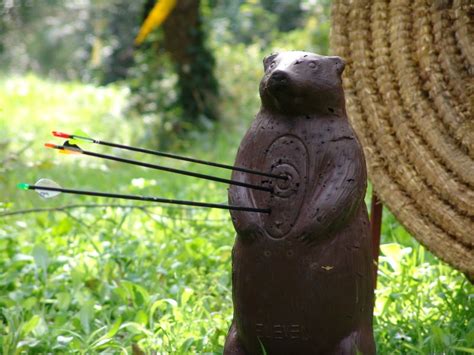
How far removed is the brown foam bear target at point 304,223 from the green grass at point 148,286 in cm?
42

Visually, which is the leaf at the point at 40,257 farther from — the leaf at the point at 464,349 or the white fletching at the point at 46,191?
the leaf at the point at 464,349

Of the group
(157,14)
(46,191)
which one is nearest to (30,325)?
(46,191)

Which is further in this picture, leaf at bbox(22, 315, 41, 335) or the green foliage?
the green foliage

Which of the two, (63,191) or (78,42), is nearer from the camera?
(63,191)

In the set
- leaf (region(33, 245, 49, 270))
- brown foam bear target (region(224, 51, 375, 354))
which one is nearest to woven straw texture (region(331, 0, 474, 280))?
brown foam bear target (region(224, 51, 375, 354))

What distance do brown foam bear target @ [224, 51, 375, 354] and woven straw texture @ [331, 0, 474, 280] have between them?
53 cm

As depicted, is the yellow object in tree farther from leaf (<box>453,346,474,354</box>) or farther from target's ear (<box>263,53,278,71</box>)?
leaf (<box>453,346,474,354</box>)

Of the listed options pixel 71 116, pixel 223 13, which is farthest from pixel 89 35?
pixel 71 116

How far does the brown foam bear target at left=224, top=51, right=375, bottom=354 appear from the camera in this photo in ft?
5.81

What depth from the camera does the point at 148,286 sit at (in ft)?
9.37

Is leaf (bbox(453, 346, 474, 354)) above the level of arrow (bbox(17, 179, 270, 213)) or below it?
below

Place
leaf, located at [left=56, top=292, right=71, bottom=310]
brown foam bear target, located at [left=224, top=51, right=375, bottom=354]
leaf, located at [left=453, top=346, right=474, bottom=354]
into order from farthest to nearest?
leaf, located at [left=56, top=292, right=71, bottom=310] → leaf, located at [left=453, top=346, right=474, bottom=354] → brown foam bear target, located at [left=224, top=51, right=375, bottom=354]

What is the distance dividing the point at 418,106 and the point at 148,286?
1127mm

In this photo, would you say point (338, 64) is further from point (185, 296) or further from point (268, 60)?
point (185, 296)
